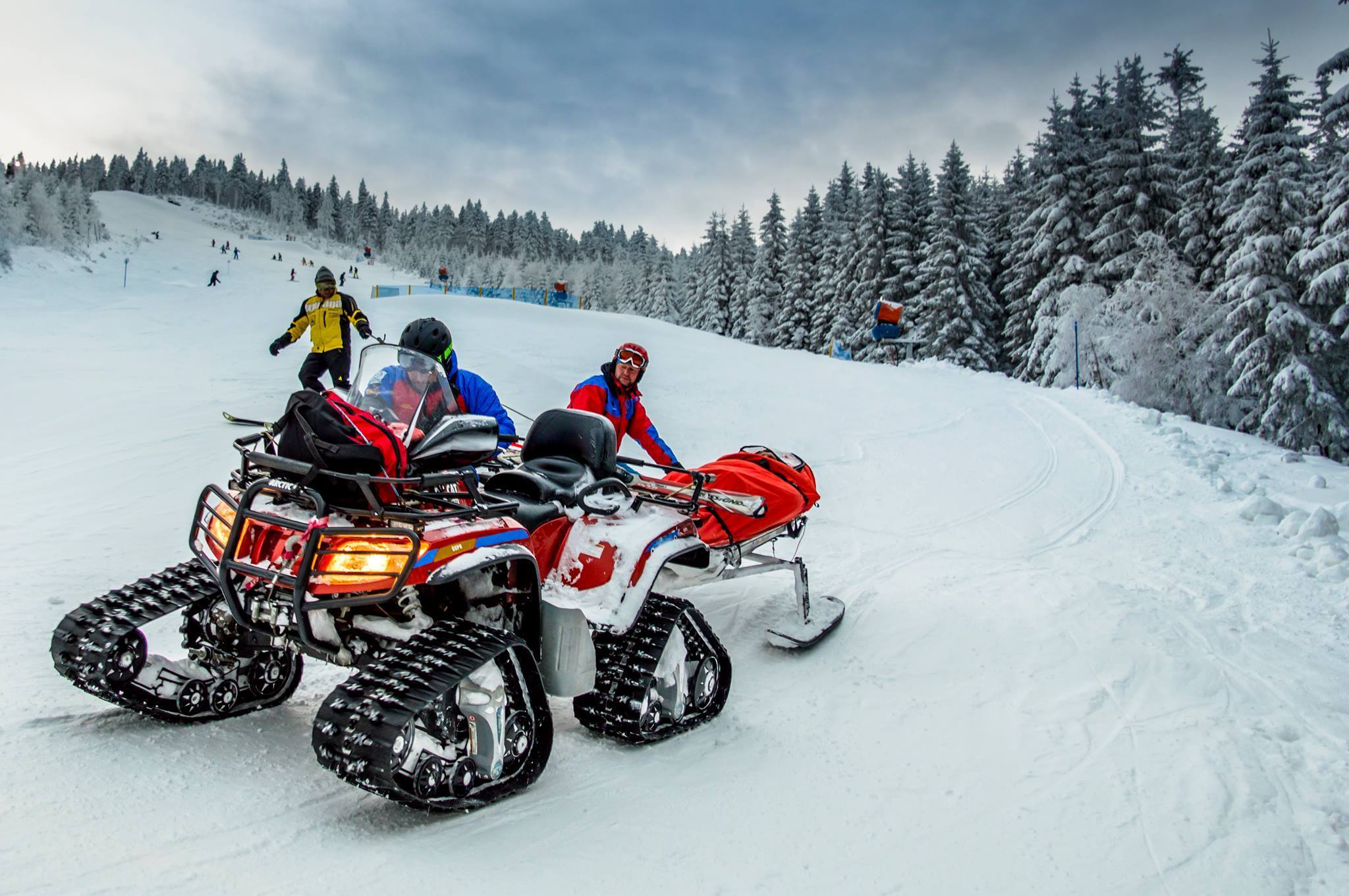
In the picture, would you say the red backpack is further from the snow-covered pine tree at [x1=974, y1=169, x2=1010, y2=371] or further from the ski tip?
the snow-covered pine tree at [x1=974, y1=169, x2=1010, y2=371]

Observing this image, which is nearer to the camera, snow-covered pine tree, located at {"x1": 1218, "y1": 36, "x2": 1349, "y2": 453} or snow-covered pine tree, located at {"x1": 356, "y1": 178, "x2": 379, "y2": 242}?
snow-covered pine tree, located at {"x1": 1218, "y1": 36, "x2": 1349, "y2": 453}

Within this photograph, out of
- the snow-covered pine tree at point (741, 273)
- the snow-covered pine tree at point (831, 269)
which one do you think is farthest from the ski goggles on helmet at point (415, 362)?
the snow-covered pine tree at point (741, 273)

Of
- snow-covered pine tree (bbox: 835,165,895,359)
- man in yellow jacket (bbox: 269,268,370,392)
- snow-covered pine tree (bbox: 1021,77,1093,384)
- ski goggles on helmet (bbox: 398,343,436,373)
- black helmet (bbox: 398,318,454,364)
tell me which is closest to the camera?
ski goggles on helmet (bbox: 398,343,436,373)

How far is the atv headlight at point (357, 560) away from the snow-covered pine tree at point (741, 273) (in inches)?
1881

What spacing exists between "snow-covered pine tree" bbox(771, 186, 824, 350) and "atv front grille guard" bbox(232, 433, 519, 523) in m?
43.0

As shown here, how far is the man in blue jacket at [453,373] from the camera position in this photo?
4.83 metres

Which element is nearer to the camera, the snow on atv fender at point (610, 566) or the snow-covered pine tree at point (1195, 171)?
the snow on atv fender at point (610, 566)

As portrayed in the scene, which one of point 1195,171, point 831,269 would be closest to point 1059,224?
point 1195,171

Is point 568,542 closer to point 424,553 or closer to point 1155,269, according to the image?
point 424,553

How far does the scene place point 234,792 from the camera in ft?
8.91

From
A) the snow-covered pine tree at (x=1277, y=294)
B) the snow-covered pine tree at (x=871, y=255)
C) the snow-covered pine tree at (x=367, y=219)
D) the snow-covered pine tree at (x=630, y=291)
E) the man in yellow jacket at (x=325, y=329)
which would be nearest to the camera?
the man in yellow jacket at (x=325, y=329)

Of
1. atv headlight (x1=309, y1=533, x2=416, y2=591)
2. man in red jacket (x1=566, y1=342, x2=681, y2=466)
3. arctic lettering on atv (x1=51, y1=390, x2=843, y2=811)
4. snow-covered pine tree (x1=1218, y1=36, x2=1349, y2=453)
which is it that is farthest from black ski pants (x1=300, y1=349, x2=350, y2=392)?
snow-covered pine tree (x1=1218, y1=36, x2=1349, y2=453)

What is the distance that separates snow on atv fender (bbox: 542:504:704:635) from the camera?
11.2ft

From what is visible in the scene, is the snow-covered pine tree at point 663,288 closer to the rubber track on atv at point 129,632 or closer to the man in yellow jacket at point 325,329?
the man in yellow jacket at point 325,329
